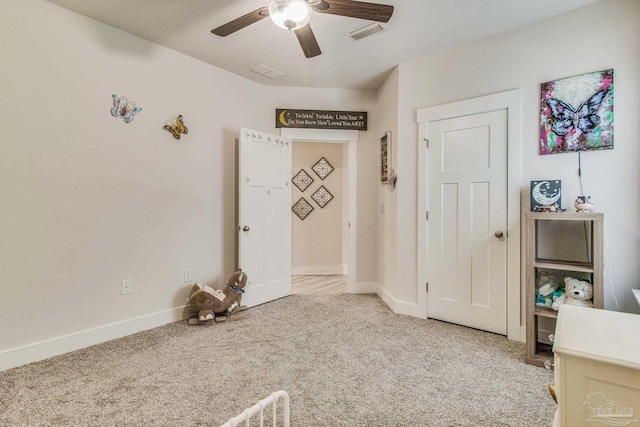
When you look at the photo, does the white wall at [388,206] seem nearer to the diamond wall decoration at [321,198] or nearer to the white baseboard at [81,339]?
the diamond wall decoration at [321,198]

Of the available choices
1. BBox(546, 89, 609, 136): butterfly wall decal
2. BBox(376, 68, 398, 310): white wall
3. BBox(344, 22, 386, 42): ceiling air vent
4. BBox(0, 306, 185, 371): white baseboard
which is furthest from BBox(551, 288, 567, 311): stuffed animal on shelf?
BBox(0, 306, 185, 371): white baseboard

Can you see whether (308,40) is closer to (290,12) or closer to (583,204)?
(290,12)

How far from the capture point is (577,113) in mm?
2395

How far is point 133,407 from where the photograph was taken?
1701 millimetres

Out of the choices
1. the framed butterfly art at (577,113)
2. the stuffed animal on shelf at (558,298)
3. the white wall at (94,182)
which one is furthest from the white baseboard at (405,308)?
the white wall at (94,182)

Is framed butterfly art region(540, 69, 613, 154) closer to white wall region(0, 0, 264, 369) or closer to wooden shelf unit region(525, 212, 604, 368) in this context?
wooden shelf unit region(525, 212, 604, 368)

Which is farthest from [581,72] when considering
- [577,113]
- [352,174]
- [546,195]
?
[352,174]

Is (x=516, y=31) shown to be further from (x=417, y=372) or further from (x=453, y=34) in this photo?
(x=417, y=372)

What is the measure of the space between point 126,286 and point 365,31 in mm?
3048

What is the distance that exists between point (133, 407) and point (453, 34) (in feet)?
11.7

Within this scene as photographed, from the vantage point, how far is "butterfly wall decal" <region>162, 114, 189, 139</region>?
10.2 ft

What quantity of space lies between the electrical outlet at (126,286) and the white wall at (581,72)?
132 inches

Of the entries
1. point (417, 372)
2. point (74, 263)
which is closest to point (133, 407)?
point (74, 263)

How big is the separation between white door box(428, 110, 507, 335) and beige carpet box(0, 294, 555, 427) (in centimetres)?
26
